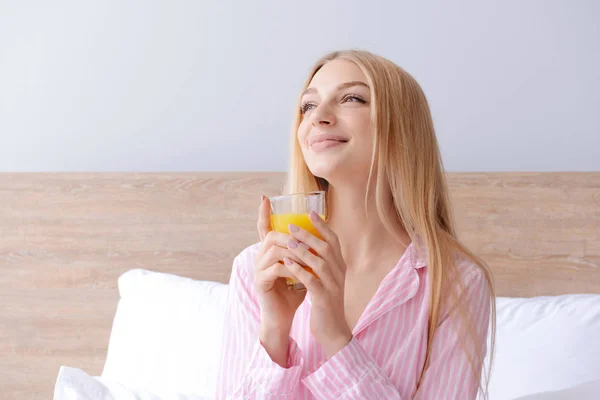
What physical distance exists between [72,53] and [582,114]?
162cm

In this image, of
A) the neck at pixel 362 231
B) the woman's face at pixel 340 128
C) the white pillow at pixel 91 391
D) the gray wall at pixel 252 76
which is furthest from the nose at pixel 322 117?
the gray wall at pixel 252 76

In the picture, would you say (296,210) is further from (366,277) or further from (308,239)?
(366,277)

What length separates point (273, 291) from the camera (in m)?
1.09

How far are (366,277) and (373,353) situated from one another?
0.16m

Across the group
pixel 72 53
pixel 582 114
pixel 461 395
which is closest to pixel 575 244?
pixel 582 114

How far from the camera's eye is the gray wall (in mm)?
1999

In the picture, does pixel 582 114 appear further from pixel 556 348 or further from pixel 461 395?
pixel 461 395

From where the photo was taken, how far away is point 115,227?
2.16m

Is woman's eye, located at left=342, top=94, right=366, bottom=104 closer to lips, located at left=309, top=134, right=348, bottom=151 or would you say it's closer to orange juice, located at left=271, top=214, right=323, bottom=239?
lips, located at left=309, top=134, right=348, bottom=151

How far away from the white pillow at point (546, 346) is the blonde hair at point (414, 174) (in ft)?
1.19

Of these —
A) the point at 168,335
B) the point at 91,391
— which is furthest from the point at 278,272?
the point at 168,335

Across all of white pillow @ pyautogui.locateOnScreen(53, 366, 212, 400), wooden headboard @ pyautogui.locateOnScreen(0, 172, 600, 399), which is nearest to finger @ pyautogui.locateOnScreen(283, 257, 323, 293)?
white pillow @ pyautogui.locateOnScreen(53, 366, 212, 400)

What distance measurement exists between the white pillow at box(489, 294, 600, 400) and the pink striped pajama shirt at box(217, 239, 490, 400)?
47 centimetres

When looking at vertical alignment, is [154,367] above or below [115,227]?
below
